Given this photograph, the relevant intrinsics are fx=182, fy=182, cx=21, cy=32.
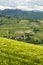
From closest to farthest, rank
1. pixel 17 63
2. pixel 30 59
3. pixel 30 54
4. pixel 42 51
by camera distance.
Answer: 1. pixel 17 63
2. pixel 30 59
3. pixel 30 54
4. pixel 42 51

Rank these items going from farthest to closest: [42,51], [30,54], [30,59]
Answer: [42,51]
[30,54]
[30,59]

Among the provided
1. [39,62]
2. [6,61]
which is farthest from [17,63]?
[39,62]

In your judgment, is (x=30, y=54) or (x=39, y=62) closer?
(x=39, y=62)

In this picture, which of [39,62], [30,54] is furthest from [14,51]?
[39,62]

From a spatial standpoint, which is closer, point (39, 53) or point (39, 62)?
point (39, 62)

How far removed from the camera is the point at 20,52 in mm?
30172

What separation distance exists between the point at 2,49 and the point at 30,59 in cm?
572

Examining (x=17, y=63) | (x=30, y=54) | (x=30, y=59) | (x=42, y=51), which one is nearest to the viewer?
(x=17, y=63)

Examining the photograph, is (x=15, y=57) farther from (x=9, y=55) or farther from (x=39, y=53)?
(x=39, y=53)

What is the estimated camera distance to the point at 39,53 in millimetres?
31000

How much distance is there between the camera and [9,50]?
101 feet

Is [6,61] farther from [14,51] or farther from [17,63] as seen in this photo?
[14,51]

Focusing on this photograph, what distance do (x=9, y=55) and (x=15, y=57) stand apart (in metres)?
1.17

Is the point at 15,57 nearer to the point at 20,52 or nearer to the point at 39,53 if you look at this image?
the point at 20,52
